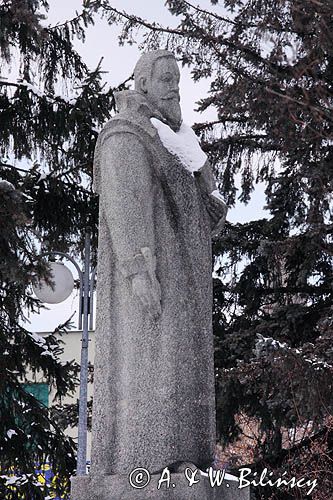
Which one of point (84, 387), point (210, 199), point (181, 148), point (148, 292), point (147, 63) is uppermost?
point (147, 63)

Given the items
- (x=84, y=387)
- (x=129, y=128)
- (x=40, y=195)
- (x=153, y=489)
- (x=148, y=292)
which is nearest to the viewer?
(x=153, y=489)

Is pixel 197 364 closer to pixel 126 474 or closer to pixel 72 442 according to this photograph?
pixel 126 474

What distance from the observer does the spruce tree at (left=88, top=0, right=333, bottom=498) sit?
13125mm

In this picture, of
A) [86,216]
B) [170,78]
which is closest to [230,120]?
[86,216]

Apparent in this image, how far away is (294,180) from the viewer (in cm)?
1630

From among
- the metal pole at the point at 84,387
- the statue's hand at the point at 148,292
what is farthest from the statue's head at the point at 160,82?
the metal pole at the point at 84,387

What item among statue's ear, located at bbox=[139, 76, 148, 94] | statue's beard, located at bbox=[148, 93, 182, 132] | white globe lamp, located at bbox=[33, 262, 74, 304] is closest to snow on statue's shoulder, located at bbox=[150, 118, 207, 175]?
statue's beard, located at bbox=[148, 93, 182, 132]

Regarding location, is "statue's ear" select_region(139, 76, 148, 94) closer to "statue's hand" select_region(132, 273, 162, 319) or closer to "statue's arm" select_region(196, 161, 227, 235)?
"statue's arm" select_region(196, 161, 227, 235)

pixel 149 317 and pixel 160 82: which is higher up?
pixel 160 82

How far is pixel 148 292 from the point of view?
555cm

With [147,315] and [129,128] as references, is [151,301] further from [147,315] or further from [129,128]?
[129,128]

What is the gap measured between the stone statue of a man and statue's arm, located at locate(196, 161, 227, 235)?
0.04 feet

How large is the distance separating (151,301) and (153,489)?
97 cm

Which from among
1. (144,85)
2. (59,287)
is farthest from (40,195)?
(144,85)
